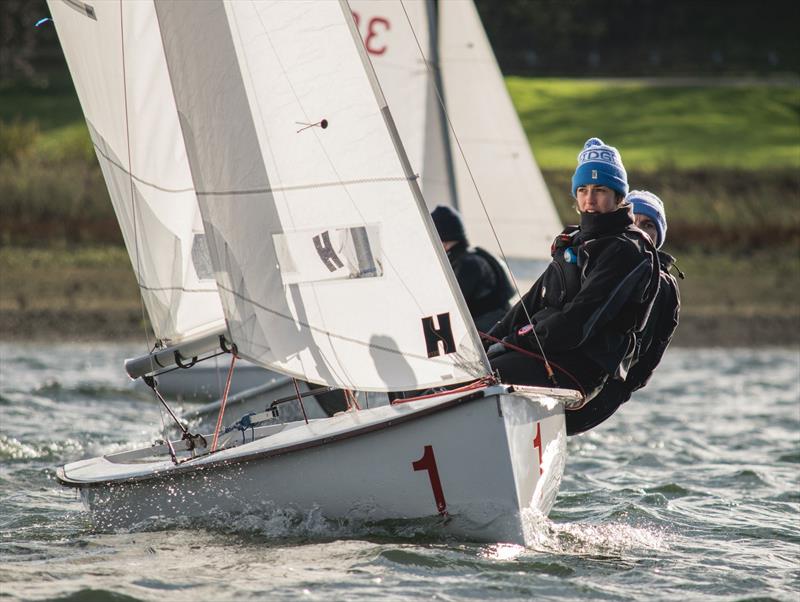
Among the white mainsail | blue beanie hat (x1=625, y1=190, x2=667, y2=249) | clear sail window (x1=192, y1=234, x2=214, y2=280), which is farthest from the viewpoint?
the white mainsail

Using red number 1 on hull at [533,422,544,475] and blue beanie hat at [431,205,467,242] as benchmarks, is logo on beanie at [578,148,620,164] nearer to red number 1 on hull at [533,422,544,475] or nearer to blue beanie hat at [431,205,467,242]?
red number 1 on hull at [533,422,544,475]

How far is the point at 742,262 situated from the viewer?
19.4 m

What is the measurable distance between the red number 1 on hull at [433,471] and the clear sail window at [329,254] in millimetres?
798

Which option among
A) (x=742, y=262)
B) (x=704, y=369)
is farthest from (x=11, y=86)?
(x=704, y=369)

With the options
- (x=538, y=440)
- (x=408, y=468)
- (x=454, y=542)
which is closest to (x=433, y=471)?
(x=408, y=468)

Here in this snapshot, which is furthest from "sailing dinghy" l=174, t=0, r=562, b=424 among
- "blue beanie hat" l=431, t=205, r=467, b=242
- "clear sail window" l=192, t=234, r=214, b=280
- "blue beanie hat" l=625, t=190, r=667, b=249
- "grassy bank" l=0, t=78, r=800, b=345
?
"blue beanie hat" l=625, t=190, r=667, b=249

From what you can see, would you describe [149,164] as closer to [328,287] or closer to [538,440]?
[328,287]

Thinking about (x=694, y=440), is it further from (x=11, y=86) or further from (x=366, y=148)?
(x=11, y=86)

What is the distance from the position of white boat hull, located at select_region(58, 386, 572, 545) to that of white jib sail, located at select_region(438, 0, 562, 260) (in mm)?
6629

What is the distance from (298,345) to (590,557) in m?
1.52

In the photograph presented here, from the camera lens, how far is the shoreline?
15.2m

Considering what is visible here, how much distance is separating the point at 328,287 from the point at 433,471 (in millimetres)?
934

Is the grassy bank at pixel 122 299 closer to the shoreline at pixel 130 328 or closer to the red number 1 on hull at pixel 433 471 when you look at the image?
the shoreline at pixel 130 328

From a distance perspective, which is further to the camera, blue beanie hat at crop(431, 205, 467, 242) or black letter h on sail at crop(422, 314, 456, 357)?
blue beanie hat at crop(431, 205, 467, 242)
